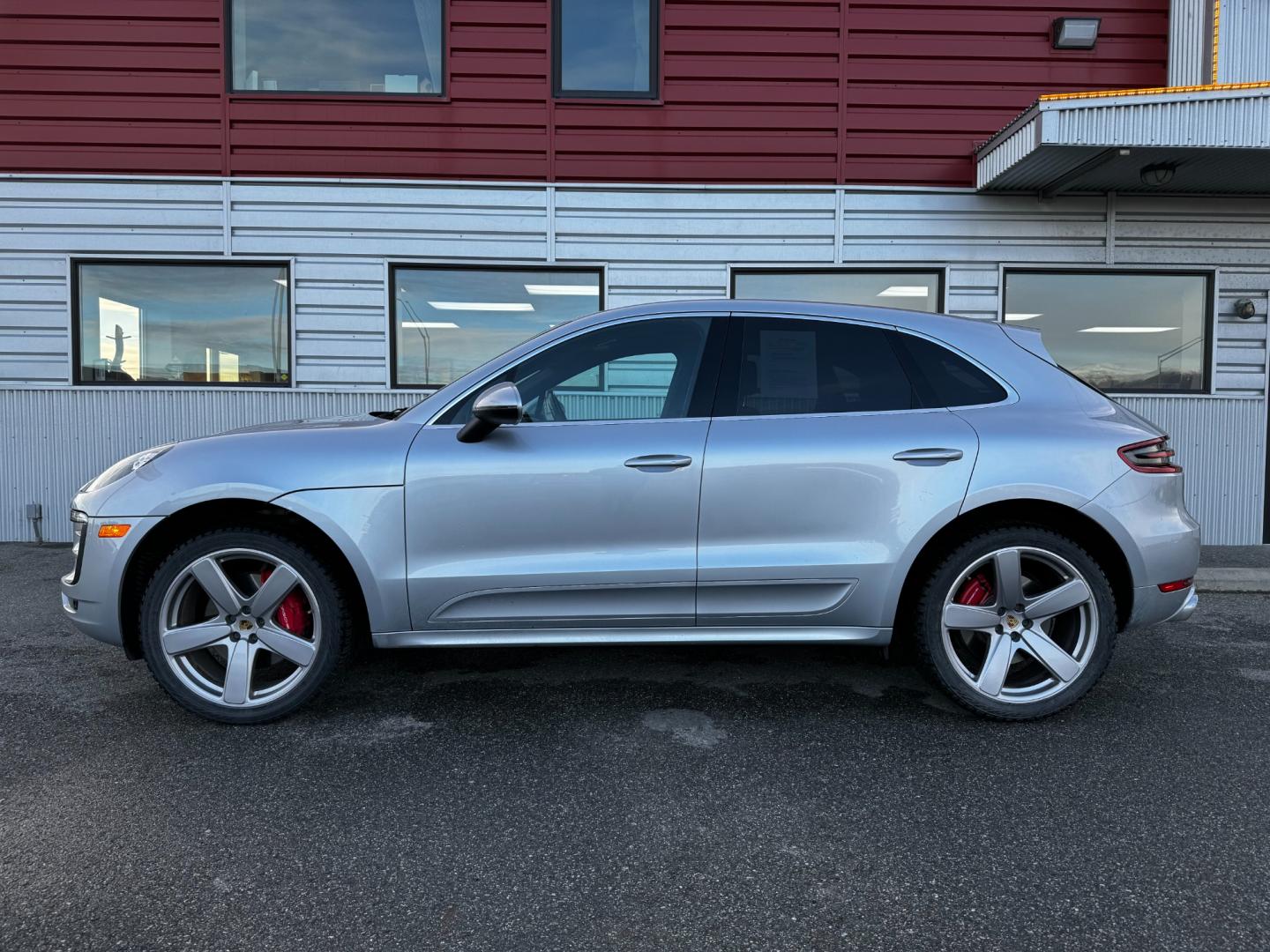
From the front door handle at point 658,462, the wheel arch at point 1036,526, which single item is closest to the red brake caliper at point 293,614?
the front door handle at point 658,462

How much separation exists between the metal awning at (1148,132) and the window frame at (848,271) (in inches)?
43.9

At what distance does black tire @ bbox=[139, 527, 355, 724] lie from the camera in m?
3.30

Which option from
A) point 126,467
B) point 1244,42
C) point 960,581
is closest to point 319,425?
point 126,467

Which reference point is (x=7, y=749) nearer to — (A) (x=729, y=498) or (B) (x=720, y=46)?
(A) (x=729, y=498)

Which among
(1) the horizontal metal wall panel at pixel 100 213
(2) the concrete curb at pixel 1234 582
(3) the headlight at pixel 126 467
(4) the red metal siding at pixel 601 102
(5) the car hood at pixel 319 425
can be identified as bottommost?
(2) the concrete curb at pixel 1234 582

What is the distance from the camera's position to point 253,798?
276cm

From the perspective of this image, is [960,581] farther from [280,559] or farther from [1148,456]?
[280,559]

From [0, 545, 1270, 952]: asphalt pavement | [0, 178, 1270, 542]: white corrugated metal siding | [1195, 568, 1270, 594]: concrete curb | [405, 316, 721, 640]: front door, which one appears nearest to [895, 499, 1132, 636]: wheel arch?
[0, 545, 1270, 952]: asphalt pavement

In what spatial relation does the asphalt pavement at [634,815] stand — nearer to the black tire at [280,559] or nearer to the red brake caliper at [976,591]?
the black tire at [280,559]

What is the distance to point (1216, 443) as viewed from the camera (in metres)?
7.80

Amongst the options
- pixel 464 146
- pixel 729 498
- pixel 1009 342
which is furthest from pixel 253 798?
pixel 464 146

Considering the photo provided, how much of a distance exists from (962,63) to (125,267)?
7839 millimetres

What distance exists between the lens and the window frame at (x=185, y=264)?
776cm

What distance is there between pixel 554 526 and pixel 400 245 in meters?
5.34
